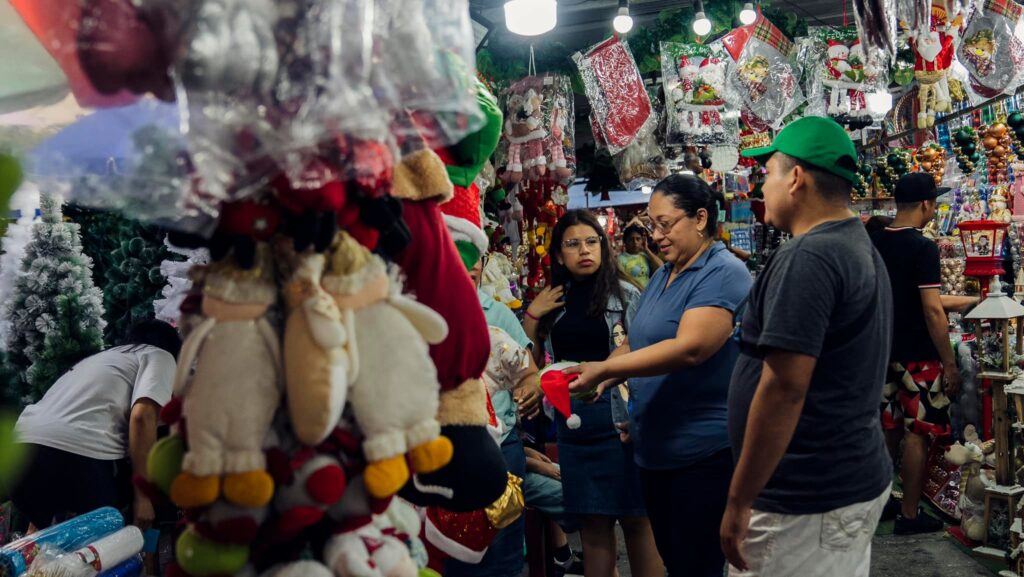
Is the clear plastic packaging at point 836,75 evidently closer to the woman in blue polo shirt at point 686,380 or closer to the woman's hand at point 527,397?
the woman in blue polo shirt at point 686,380

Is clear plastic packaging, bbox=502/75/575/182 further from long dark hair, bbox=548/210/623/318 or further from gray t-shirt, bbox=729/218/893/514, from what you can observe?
gray t-shirt, bbox=729/218/893/514

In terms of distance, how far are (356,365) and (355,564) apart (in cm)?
22

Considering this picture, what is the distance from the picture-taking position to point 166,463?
33.4 inches

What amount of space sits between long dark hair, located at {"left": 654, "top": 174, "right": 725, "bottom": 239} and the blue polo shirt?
4.8 inches

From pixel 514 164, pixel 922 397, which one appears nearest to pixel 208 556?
pixel 514 164

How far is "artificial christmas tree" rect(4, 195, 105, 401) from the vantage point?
105 inches

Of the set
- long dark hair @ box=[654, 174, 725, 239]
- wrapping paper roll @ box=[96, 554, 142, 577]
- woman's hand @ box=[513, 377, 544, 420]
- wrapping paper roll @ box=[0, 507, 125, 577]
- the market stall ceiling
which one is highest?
the market stall ceiling

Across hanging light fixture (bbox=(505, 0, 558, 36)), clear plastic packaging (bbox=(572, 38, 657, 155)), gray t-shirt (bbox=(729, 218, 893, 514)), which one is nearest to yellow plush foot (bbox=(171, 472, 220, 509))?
gray t-shirt (bbox=(729, 218, 893, 514))

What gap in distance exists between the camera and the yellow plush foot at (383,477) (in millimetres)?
853

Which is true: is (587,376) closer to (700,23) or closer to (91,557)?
(91,557)

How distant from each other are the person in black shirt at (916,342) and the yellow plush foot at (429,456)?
384cm

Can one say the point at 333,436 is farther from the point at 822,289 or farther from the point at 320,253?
the point at 822,289

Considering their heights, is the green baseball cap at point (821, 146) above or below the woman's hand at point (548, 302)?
above

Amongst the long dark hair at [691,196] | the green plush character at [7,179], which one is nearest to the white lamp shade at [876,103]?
the long dark hair at [691,196]
